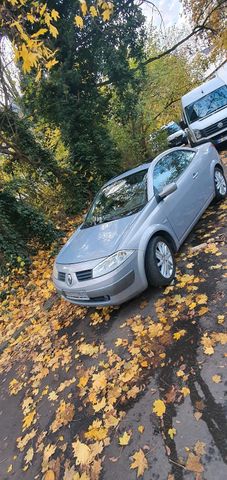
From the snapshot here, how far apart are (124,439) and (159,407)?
1.30 feet

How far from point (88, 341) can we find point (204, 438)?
6.98ft

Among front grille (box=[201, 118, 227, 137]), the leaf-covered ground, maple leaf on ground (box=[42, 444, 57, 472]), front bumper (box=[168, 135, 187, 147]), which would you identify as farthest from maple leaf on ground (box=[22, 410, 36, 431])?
front bumper (box=[168, 135, 187, 147])

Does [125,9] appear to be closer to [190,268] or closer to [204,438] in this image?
[190,268]

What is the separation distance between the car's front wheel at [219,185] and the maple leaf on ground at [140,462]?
4.78 m

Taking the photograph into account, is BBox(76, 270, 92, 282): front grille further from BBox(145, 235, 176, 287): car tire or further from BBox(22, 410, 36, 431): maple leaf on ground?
BBox(22, 410, 36, 431): maple leaf on ground

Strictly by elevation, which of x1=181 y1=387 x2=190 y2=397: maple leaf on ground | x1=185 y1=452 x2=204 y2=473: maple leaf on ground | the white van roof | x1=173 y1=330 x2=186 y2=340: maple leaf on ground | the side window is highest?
the white van roof

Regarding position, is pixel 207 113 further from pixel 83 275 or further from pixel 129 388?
pixel 129 388

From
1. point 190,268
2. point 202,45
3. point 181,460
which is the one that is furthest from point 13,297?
point 202,45

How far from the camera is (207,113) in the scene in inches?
434

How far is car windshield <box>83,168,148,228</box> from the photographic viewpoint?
4879 millimetres

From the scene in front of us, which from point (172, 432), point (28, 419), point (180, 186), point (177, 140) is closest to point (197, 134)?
point (177, 140)

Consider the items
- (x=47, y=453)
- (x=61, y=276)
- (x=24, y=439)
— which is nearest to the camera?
(x=47, y=453)

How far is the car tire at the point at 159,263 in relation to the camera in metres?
4.29

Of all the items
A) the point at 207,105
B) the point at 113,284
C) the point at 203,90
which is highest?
the point at 203,90
